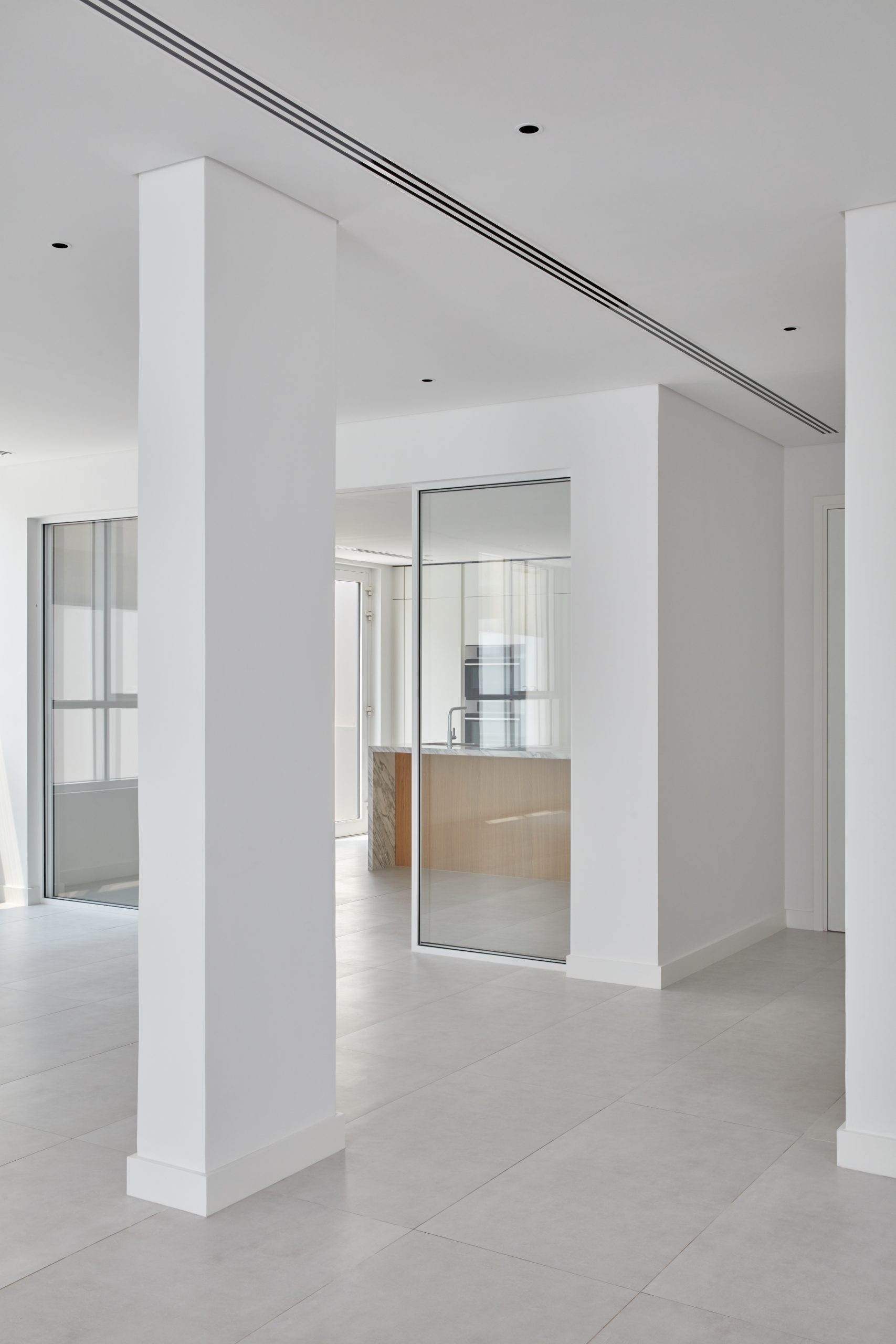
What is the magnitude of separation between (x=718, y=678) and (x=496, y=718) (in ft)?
3.86

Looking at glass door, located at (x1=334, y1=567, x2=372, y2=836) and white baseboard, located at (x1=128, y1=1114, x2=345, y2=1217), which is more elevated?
glass door, located at (x1=334, y1=567, x2=372, y2=836)

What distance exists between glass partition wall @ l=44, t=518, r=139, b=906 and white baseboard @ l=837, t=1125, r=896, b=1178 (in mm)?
4972

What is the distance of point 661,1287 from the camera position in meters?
2.74

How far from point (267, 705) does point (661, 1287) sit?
1761mm

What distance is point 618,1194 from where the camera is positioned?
325cm

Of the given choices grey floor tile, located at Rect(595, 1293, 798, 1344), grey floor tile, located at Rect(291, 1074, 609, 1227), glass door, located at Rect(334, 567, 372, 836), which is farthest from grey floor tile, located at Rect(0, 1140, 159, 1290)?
glass door, located at Rect(334, 567, 372, 836)

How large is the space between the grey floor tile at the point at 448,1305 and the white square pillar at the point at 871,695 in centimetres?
111

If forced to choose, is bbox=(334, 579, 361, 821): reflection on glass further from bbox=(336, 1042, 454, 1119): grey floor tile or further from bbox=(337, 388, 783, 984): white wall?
bbox=(336, 1042, 454, 1119): grey floor tile

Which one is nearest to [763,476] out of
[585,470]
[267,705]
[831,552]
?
[831,552]

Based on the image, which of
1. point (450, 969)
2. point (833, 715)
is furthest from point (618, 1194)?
point (833, 715)

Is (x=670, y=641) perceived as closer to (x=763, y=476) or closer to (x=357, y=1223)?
(x=763, y=476)

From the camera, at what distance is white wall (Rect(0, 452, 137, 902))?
7703 millimetres

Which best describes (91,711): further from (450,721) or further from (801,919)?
(801,919)

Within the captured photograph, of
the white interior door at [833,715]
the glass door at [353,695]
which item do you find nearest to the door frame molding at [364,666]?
the glass door at [353,695]
